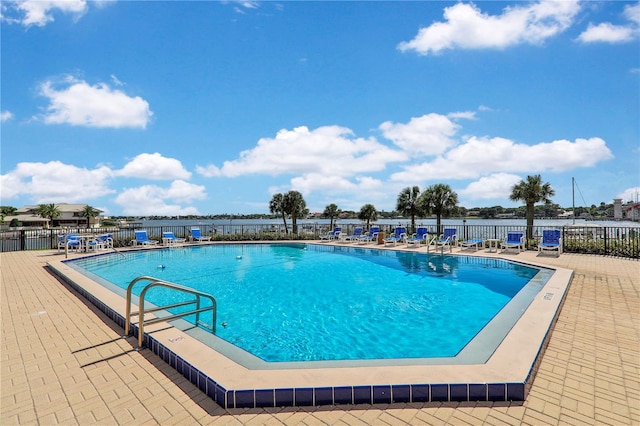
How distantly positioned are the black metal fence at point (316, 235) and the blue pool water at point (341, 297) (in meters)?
3.72

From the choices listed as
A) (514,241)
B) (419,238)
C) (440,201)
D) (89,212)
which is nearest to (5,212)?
(89,212)

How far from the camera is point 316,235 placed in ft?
65.3

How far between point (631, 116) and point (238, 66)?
1703 centimetres

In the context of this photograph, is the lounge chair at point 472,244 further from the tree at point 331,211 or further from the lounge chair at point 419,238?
the tree at point 331,211

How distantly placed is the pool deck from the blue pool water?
1.47 metres

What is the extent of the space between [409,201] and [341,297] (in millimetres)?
19565

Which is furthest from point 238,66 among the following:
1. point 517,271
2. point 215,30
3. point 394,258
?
point 517,271

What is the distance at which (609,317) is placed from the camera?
469cm

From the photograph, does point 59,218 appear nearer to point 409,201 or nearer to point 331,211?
point 331,211

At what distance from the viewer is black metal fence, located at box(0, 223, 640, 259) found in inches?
432

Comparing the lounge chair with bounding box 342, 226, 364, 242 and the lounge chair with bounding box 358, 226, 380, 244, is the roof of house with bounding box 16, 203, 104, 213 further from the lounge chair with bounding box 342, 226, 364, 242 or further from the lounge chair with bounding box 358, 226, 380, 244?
the lounge chair with bounding box 358, 226, 380, 244

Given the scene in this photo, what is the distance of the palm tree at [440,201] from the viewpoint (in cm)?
2269

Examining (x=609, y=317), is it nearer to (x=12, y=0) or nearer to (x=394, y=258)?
(x=394, y=258)

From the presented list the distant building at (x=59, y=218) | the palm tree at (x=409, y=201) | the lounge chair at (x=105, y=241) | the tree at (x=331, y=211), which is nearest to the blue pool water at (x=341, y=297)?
the lounge chair at (x=105, y=241)
